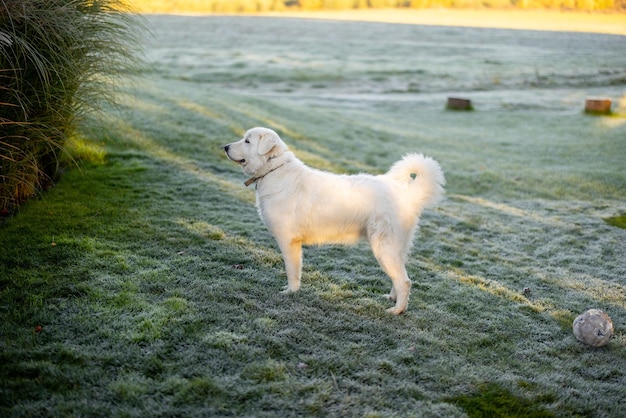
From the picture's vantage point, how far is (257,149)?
5148 millimetres

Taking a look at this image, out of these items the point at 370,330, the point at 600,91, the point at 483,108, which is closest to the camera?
the point at 370,330

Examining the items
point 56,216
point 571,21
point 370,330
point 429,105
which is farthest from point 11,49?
point 571,21

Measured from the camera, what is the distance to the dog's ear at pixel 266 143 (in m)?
5.12

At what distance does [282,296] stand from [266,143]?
4.70 ft

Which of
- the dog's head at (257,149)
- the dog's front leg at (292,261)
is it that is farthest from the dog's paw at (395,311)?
the dog's head at (257,149)

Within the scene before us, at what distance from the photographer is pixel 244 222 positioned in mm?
7270

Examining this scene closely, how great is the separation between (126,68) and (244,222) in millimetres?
2730

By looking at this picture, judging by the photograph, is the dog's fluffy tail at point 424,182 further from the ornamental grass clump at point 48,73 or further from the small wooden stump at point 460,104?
the small wooden stump at point 460,104

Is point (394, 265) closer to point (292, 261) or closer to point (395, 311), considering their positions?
point (395, 311)

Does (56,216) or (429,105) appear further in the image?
(429,105)

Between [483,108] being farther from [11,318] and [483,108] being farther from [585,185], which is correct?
[11,318]

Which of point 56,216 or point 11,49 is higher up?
point 11,49

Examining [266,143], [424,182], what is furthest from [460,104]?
[266,143]

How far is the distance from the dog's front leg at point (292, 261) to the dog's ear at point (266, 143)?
0.87 meters
